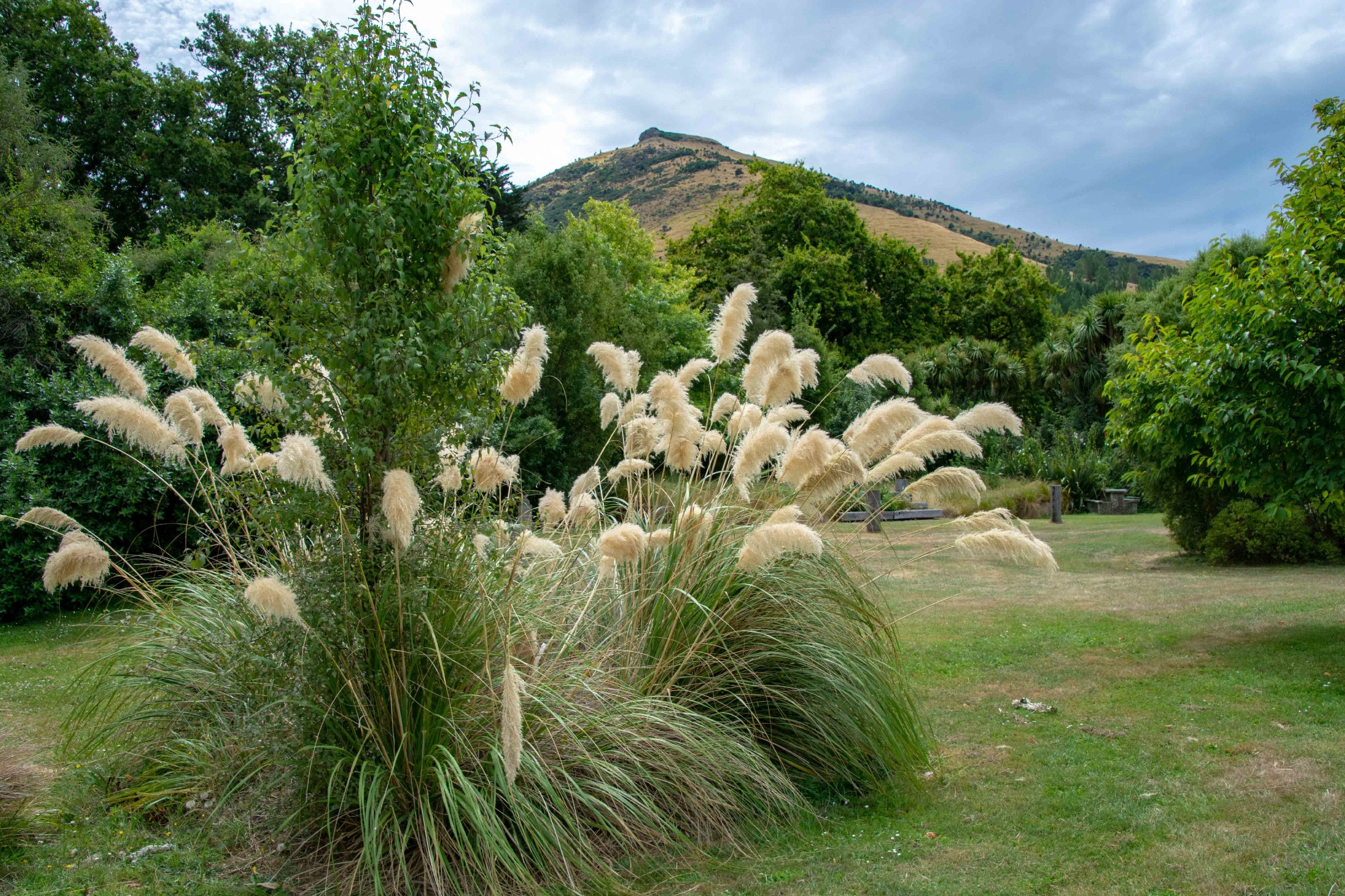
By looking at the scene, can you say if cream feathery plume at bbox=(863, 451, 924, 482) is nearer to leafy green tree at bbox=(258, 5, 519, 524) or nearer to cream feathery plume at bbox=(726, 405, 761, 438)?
cream feathery plume at bbox=(726, 405, 761, 438)

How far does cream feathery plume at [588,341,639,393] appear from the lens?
5031mm

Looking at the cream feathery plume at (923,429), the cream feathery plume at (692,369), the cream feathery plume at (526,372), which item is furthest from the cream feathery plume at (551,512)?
the cream feathery plume at (923,429)

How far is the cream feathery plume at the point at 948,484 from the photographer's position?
4.52 meters

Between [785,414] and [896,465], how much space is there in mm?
723

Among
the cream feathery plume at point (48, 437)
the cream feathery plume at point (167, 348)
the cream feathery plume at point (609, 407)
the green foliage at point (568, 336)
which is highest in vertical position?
the green foliage at point (568, 336)

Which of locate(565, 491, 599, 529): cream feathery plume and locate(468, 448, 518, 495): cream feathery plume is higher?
locate(468, 448, 518, 495): cream feathery plume

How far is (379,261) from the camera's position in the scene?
11.5ft

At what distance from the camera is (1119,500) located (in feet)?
74.5

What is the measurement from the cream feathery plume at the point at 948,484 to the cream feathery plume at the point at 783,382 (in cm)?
86

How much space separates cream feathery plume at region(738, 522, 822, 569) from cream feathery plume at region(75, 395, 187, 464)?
2818mm

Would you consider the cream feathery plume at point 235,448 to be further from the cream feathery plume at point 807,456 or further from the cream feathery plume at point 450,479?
the cream feathery plume at point 807,456

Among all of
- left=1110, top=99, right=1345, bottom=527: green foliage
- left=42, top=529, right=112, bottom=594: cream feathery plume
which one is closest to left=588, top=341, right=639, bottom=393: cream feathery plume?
left=42, top=529, right=112, bottom=594: cream feathery plume

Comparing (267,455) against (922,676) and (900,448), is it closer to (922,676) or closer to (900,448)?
(900,448)

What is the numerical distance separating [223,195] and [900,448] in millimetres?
30763
